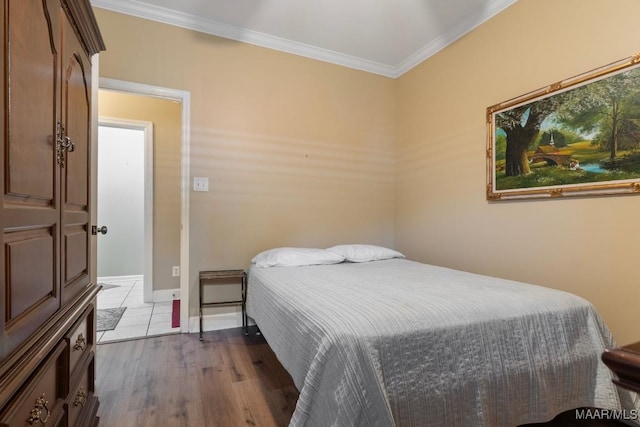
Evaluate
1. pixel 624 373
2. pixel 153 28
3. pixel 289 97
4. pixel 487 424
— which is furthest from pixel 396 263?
pixel 153 28

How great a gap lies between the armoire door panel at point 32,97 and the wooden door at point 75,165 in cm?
12

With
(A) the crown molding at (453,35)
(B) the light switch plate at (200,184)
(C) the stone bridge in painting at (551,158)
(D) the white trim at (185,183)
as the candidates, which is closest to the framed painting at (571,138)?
(C) the stone bridge in painting at (551,158)

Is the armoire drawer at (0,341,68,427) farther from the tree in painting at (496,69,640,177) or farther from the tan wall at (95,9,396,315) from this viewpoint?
the tree in painting at (496,69,640,177)

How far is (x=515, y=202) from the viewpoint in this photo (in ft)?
7.16

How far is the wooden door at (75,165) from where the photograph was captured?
105cm

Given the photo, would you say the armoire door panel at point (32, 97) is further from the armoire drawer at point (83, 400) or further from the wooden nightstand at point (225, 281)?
the wooden nightstand at point (225, 281)

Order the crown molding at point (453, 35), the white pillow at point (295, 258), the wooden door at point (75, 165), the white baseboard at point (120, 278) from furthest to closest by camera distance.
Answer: the white baseboard at point (120, 278) → the white pillow at point (295, 258) → the crown molding at point (453, 35) → the wooden door at point (75, 165)

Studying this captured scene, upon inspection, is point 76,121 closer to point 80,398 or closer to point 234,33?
point 80,398

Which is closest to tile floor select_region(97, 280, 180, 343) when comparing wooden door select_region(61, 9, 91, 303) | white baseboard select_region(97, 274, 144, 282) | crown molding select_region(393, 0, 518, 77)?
white baseboard select_region(97, 274, 144, 282)

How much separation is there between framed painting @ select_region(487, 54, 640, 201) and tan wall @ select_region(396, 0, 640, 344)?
0.08m

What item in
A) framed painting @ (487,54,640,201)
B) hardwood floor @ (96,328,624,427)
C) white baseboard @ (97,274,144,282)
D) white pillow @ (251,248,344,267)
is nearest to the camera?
hardwood floor @ (96,328,624,427)

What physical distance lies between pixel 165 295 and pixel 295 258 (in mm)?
1959

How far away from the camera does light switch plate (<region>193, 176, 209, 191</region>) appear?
260 centimetres

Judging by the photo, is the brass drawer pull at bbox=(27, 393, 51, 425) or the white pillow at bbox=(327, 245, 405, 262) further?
the white pillow at bbox=(327, 245, 405, 262)
